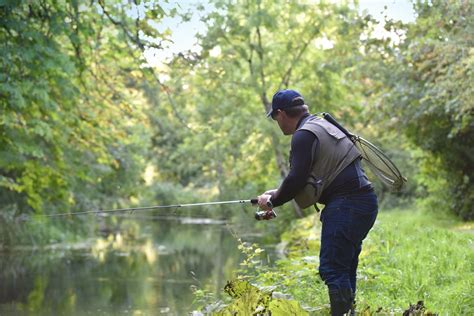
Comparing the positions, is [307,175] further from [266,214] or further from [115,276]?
[115,276]

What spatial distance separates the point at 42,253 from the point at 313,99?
8.34 metres

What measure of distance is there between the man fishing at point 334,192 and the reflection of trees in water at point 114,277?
221 cm

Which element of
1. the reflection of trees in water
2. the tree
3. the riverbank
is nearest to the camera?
the riverbank

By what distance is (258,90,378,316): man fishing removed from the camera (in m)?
4.64

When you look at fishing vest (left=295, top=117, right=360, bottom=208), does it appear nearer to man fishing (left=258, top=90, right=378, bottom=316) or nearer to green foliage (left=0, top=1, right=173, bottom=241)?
man fishing (left=258, top=90, right=378, bottom=316)

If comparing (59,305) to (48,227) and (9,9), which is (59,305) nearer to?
(9,9)

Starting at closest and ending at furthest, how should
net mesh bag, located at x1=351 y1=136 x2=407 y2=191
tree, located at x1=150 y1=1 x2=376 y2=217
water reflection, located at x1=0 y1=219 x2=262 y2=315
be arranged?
net mesh bag, located at x1=351 y1=136 x2=407 y2=191 < water reflection, located at x1=0 y1=219 x2=262 y2=315 < tree, located at x1=150 y1=1 x2=376 y2=217

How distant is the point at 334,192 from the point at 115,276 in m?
8.74

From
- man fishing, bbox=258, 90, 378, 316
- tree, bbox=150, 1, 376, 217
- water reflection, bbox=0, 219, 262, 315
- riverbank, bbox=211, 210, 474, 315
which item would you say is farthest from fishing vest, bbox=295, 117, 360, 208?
tree, bbox=150, 1, 376, 217

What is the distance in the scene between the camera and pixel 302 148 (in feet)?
15.2

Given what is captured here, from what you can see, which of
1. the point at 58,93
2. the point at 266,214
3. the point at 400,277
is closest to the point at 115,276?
the point at 58,93

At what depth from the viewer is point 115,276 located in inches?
502

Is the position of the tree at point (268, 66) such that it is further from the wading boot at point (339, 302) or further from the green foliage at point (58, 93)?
the wading boot at point (339, 302)

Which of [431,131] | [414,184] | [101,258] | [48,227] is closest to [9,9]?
[101,258]
